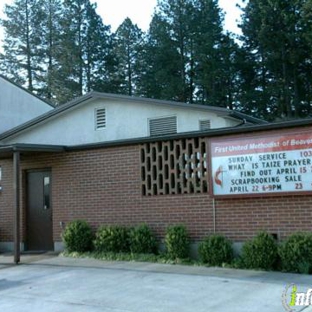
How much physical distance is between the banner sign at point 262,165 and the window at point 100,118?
24.6ft

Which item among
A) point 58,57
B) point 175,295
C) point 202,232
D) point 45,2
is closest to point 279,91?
point 58,57

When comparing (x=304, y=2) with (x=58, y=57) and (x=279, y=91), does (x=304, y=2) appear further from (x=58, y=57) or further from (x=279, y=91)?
(x=58, y=57)

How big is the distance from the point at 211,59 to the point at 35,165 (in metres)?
25.5

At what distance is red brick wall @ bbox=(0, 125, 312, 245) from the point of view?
10466 mm

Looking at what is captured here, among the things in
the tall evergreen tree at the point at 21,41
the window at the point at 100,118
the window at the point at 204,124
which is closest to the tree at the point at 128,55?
the tall evergreen tree at the point at 21,41

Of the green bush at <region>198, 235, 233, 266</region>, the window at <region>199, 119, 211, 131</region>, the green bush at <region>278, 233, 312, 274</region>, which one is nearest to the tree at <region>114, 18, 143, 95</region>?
the window at <region>199, 119, 211, 131</region>

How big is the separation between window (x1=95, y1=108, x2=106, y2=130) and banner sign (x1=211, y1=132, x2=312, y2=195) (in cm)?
751

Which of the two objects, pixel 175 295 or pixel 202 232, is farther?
pixel 202 232

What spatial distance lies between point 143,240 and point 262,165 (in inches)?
130

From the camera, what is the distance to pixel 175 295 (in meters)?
8.02

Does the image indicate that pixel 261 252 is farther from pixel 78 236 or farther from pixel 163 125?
pixel 163 125

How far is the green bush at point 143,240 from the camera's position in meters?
11.7

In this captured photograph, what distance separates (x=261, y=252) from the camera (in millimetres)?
9883

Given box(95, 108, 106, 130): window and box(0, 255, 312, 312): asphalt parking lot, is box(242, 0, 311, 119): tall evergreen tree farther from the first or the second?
box(0, 255, 312, 312): asphalt parking lot
